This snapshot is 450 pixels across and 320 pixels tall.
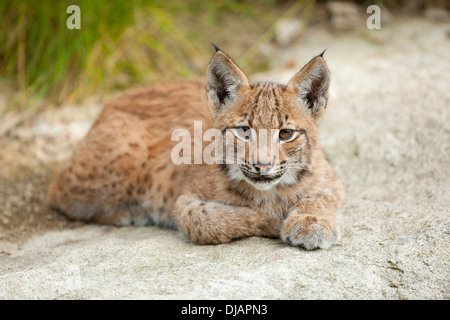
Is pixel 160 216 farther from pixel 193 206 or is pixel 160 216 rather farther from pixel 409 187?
pixel 409 187

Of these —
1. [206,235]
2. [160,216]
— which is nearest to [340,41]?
[160,216]

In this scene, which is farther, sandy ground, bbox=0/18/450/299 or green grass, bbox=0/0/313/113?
green grass, bbox=0/0/313/113

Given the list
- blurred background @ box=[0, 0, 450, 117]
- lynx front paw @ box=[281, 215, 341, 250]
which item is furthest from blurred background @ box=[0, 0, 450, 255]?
lynx front paw @ box=[281, 215, 341, 250]

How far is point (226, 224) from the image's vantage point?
11.2ft

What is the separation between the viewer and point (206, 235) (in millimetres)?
3471

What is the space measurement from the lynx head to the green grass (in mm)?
2927

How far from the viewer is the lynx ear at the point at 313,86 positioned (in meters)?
3.40

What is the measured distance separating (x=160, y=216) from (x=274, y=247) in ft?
4.55

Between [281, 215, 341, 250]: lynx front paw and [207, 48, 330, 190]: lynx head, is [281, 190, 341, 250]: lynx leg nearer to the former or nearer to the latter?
[281, 215, 341, 250]: lynx front paw

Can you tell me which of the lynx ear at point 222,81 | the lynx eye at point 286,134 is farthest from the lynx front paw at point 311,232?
the lynx ear at point 222,81

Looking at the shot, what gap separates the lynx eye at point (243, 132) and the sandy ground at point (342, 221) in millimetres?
681

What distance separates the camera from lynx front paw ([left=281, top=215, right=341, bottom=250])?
315 cm

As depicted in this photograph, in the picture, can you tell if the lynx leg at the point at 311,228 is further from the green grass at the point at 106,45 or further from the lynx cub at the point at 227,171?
the green grass at the point at 106,45

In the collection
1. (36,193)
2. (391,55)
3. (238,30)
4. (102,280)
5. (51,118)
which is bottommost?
(102,280)
